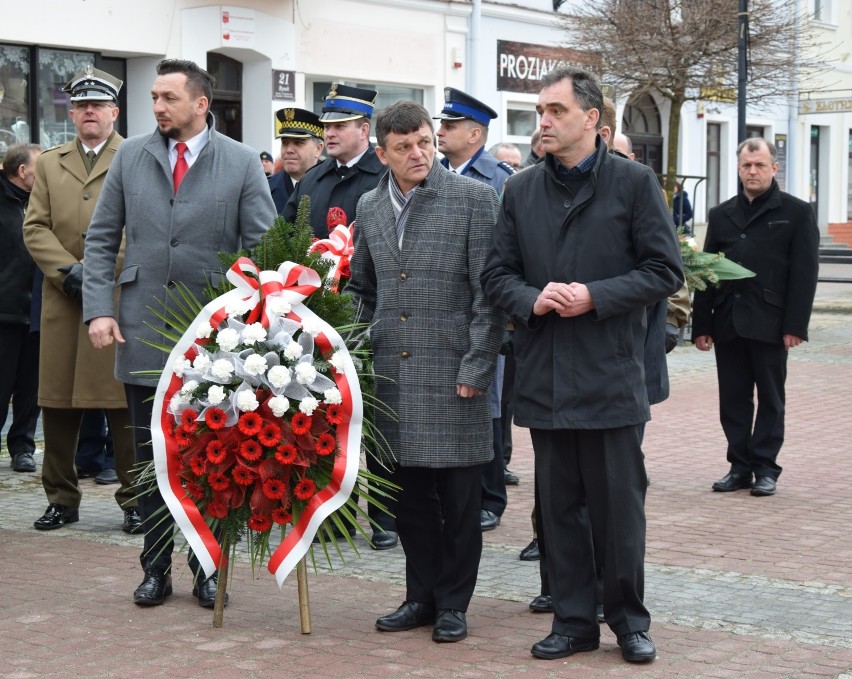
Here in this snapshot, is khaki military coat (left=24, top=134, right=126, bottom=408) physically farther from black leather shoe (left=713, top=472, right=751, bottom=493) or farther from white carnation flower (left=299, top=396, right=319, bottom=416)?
black leather shoe (left=713, top=472, right=751, bottom=493)

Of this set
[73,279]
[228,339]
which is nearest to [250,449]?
[228,339]

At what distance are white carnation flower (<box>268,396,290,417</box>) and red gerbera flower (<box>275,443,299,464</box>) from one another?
0.12m

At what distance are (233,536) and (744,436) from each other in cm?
428

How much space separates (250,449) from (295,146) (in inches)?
149

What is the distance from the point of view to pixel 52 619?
5.80 metres

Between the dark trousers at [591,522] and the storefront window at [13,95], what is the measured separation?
1258 cm

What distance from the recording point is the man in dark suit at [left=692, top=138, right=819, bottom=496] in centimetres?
859

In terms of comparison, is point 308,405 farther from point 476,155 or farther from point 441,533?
point 476,155

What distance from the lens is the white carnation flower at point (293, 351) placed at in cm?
532

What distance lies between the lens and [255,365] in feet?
17.3

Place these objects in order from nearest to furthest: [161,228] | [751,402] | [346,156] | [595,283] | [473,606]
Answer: [595,283]
[473,606]
[161,228]
[346,156]
[751,402]

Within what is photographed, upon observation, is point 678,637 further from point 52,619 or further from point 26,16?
point 26,16

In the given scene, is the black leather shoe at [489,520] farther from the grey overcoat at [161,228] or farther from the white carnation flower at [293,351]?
the white carnation flower at [293,351]

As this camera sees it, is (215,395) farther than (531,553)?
No
